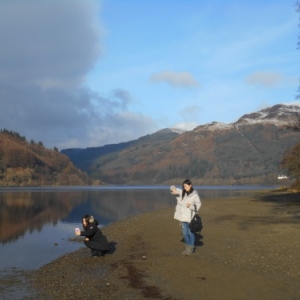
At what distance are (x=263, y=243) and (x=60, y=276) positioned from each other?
301 inches

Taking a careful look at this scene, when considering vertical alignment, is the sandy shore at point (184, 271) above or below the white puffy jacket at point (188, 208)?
below

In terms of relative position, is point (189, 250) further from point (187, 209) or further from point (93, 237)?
point (93, 237)

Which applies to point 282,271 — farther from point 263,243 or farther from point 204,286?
point 263,243

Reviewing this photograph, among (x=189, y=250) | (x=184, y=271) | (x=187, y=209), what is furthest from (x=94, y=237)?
(x=184, y=271)

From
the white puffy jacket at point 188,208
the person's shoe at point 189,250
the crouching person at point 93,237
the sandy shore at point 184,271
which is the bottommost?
the sandy shore at point 184,271

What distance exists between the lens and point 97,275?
13.0m

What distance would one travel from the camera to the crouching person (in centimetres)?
1571

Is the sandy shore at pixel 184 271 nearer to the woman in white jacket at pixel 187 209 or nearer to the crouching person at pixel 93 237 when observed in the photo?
the crouching person at pixel 93 237

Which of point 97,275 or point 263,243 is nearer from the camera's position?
point 97,275

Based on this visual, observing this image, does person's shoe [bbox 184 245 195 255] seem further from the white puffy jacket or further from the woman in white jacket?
the white puffy jacket

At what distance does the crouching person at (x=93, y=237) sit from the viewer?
15.7 metres

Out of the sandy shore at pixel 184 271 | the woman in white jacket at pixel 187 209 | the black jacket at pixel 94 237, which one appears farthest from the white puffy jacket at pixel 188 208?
the black jacket at pixel 94 237

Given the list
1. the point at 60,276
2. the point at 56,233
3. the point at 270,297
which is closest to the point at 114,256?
the point at 60,276

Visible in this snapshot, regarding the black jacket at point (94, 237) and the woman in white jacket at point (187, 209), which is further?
the black jacket at point (94, 237)
